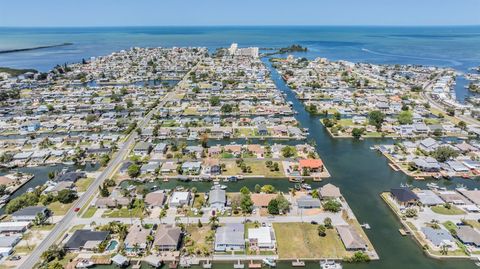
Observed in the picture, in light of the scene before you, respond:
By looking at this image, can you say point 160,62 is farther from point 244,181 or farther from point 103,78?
point 244,181

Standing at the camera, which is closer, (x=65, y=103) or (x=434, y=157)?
(x=434, y=157)

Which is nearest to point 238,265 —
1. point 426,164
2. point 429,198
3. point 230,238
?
point 230,238

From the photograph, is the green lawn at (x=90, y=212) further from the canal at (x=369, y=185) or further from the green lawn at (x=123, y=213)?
the canal at (x=369, y=185)

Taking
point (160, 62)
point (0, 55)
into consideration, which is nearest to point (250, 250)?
point (160, 62)

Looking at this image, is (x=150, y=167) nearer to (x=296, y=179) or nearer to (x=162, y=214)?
(x=162, y=214)

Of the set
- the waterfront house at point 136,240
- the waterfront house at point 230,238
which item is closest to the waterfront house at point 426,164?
the waterfront house at point 230,238

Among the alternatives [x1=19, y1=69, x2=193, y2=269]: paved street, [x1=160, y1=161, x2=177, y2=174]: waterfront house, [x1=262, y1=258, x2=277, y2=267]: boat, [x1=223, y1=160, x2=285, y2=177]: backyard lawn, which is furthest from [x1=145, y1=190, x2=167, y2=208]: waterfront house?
[x1=262, y1=258, x2=277, y2=267]: boat

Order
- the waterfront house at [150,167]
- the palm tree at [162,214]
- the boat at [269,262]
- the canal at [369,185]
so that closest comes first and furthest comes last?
the boat at [269,262], the canal at [369,185], the palm tree at [162,214], the waterfront house at [150,167]
